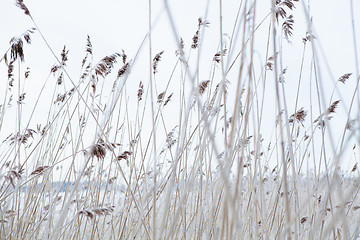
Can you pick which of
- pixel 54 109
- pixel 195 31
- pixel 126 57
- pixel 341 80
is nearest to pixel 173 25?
pixel 195 31

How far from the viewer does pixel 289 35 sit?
1424 mm

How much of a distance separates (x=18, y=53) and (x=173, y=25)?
2.45ft

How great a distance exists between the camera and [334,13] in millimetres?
1468

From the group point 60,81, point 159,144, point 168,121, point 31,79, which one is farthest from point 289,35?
point 31,79

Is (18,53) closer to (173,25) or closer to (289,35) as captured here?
(173,25)

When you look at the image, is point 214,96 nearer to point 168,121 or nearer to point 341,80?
point 168,121

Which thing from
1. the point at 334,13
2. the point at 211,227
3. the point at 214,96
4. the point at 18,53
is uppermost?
the point at 334,13

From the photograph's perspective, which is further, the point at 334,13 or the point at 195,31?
the point at 195,31

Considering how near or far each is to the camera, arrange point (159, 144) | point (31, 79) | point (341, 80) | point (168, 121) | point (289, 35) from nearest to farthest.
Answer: point (289, 35), point (341, 80), point (168, 121), point (159, 144), point (31, 79)

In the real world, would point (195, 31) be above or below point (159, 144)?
above

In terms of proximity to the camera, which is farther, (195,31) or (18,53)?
(195,31)

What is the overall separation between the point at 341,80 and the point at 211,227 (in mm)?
1085

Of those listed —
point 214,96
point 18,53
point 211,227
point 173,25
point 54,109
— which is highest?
point 54,109

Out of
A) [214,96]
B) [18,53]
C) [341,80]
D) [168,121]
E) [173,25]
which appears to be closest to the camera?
[173,25]
